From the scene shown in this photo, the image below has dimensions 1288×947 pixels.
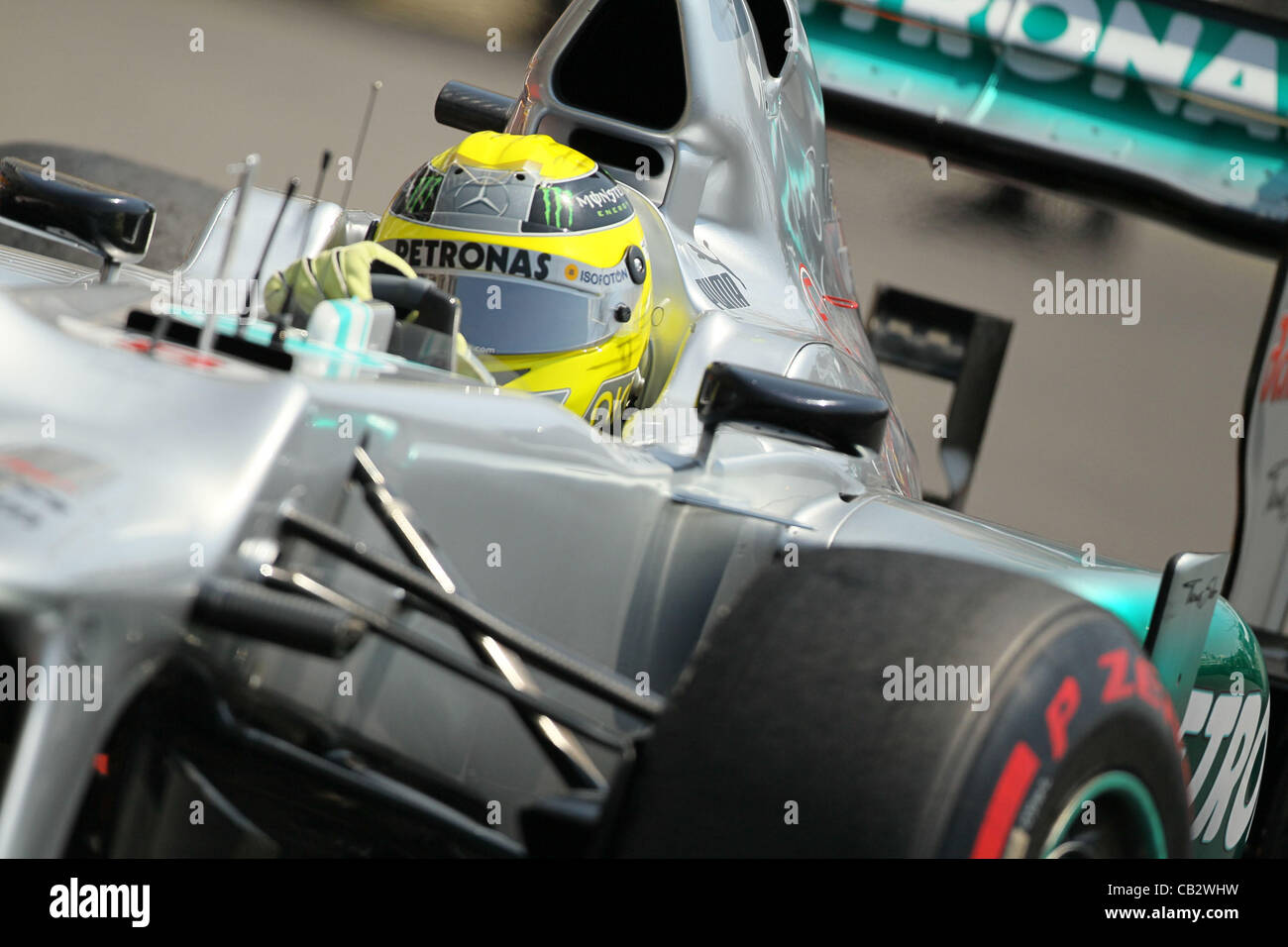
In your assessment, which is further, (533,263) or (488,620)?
(533,263)

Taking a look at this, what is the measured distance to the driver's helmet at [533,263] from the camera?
230 centimetres

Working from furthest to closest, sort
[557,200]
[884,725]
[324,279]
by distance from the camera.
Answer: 1. [557,200]
2. [324,279]
3. [884,725]

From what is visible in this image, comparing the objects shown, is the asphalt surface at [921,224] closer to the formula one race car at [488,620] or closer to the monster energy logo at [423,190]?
the monster energy logo at [423,190]

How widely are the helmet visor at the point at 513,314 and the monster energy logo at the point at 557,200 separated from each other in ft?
0.39

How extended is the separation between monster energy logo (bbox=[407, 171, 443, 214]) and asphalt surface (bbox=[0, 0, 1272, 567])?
5.58m

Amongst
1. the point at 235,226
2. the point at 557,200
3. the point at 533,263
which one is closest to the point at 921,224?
the point at 557,200

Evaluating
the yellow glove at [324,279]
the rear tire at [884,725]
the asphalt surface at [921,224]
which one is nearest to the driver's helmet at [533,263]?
the yellow glove at [324,279]

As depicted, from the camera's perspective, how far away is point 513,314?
230 centimetres

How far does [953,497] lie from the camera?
446 centimetres

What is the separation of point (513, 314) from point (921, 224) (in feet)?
22.0

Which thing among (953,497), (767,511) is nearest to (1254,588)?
(953,497)

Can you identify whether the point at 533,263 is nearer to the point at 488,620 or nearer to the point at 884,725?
the point at 488,620

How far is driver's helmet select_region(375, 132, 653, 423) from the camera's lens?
90.7 inches
